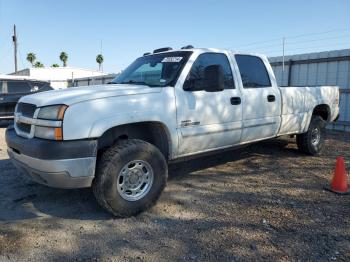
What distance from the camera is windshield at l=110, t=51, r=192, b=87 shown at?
473 centimetres

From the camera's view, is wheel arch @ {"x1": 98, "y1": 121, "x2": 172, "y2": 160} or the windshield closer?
wheel arch @ {"x1": 98, "y1": 121, "x2": 172, "y2": 160}

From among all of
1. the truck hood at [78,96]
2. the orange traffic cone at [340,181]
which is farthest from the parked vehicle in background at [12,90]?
the orange traffic cone at [340,181]

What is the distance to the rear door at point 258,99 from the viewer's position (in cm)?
549

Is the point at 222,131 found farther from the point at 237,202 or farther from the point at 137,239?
the point at 137,239

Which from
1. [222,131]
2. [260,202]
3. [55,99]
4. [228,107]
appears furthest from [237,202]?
[55,99]

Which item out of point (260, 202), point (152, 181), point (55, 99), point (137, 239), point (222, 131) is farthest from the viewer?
point (222, 131)

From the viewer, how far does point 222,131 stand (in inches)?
201

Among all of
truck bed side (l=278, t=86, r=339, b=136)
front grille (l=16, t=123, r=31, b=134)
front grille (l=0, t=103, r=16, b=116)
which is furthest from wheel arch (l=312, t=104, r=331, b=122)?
front grille (l=0, t=103, r=16, b=116)

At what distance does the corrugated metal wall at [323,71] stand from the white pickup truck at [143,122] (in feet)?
17.7

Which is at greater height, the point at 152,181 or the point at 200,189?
the point at 152,181

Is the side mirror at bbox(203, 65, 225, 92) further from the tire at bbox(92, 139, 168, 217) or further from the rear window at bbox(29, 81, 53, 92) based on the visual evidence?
the rear window at bbox(29, 81, 53, 92)

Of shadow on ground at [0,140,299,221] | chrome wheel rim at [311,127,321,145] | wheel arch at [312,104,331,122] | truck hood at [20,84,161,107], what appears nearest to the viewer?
truck hood at [20,84,161,107]

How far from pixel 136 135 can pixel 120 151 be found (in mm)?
608

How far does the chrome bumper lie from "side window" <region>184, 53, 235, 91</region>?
1680mm
